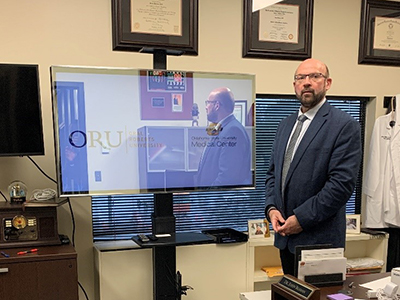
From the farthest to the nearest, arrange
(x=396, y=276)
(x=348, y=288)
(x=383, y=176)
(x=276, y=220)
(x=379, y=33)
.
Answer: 1. (x=379, y=33)
2. (x=383, y=176)
3. (x=276, y=220)
4. (x=348, y=288)
5. (x=396, y=276)

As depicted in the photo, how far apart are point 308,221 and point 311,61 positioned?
82 cm

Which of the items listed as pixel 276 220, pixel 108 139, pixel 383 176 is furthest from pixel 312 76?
pixel 383 176

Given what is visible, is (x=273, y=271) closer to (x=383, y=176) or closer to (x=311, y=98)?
(x=383, y=176)

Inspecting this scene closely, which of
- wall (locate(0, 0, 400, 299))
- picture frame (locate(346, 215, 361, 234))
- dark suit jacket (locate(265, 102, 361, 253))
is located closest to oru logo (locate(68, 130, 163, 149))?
wall (locate(0, 0, 400, 299))

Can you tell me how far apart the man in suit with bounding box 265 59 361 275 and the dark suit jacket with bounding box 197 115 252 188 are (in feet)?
0.98

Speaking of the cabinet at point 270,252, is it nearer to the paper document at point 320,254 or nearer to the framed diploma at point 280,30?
the paper document at point 320,254

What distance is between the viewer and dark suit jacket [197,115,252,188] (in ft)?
Answer: 7.18

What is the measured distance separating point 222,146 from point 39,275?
1.19 meters

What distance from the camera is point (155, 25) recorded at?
249 centimetres

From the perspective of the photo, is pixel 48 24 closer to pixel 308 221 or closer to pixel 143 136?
pixel 143 136

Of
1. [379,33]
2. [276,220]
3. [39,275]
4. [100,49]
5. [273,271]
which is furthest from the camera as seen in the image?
[379,33]

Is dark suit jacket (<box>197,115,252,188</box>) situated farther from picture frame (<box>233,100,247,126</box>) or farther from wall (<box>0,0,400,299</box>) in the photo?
wall (<box>0,0,400,299</box>)

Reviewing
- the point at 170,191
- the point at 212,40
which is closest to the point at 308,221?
the point at 170,191

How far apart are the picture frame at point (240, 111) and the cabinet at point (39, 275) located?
1194 mm
